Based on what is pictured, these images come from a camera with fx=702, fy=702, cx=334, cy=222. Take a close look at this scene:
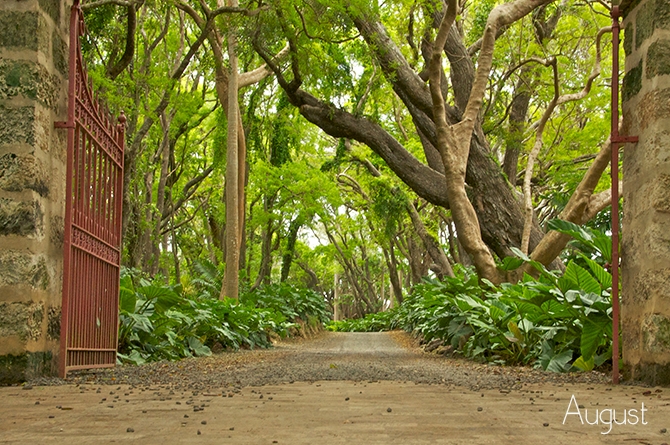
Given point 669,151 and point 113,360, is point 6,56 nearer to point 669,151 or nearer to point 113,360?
point 113,360

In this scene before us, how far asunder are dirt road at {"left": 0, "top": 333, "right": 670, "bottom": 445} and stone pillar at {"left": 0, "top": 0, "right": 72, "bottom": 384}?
16.4 inches

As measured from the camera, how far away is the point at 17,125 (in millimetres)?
5258

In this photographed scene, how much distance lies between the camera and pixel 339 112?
12906 mm

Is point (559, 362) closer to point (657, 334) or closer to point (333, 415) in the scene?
point (657, 334)

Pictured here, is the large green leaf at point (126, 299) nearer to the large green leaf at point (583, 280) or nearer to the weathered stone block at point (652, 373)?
the large green leaf at point (583, 280)

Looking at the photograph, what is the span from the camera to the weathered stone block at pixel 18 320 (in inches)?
203

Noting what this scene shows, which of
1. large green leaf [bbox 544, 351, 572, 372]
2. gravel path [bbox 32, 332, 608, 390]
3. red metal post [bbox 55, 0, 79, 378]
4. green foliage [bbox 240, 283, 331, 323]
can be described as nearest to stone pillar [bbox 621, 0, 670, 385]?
gravel path [bbox 32, 332, 608, 390]

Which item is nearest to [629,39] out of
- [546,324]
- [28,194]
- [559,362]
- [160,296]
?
[559,362]

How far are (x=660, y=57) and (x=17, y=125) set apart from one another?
4.81 metres

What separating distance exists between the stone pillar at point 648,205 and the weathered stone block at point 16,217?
453 centimetres

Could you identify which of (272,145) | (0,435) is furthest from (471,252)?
(272,145)

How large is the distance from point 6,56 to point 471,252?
22.3ft

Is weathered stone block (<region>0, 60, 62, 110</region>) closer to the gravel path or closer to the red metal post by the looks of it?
the red metal post

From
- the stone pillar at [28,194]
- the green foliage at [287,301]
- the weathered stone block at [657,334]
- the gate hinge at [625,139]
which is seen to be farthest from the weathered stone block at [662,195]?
the green foliage at [287,301]
